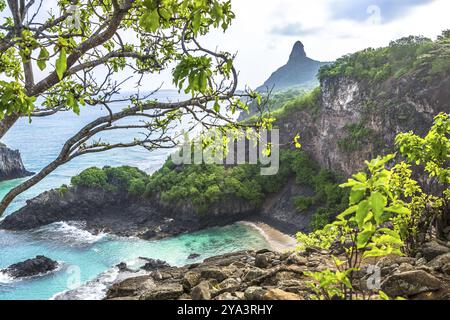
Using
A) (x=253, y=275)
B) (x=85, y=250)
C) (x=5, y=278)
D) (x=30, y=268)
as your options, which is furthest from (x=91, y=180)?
(x=253, y=275)

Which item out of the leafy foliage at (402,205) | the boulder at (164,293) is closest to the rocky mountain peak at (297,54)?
the leafy foliage at (402,205)

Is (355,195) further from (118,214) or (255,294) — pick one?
(118,214)

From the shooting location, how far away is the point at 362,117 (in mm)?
43656

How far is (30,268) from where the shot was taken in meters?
34.1

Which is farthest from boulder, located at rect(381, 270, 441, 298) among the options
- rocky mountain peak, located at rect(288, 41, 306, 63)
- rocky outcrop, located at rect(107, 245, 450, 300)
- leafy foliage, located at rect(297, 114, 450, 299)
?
rocky mountain peak, located at rect(288, 41, 306, 63)

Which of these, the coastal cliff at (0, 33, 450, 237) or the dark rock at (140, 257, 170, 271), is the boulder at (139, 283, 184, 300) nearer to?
the dark rock at (140, 257, 170, 271)

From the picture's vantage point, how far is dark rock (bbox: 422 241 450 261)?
282 inches

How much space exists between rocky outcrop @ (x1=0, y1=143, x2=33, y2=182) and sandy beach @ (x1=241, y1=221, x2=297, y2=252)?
1972 inches

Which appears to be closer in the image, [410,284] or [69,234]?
[410,284]

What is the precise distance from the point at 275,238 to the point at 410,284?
36306mm

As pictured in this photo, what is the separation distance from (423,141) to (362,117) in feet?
126

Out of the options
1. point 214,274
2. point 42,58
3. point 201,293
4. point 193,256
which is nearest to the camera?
point 42,58
